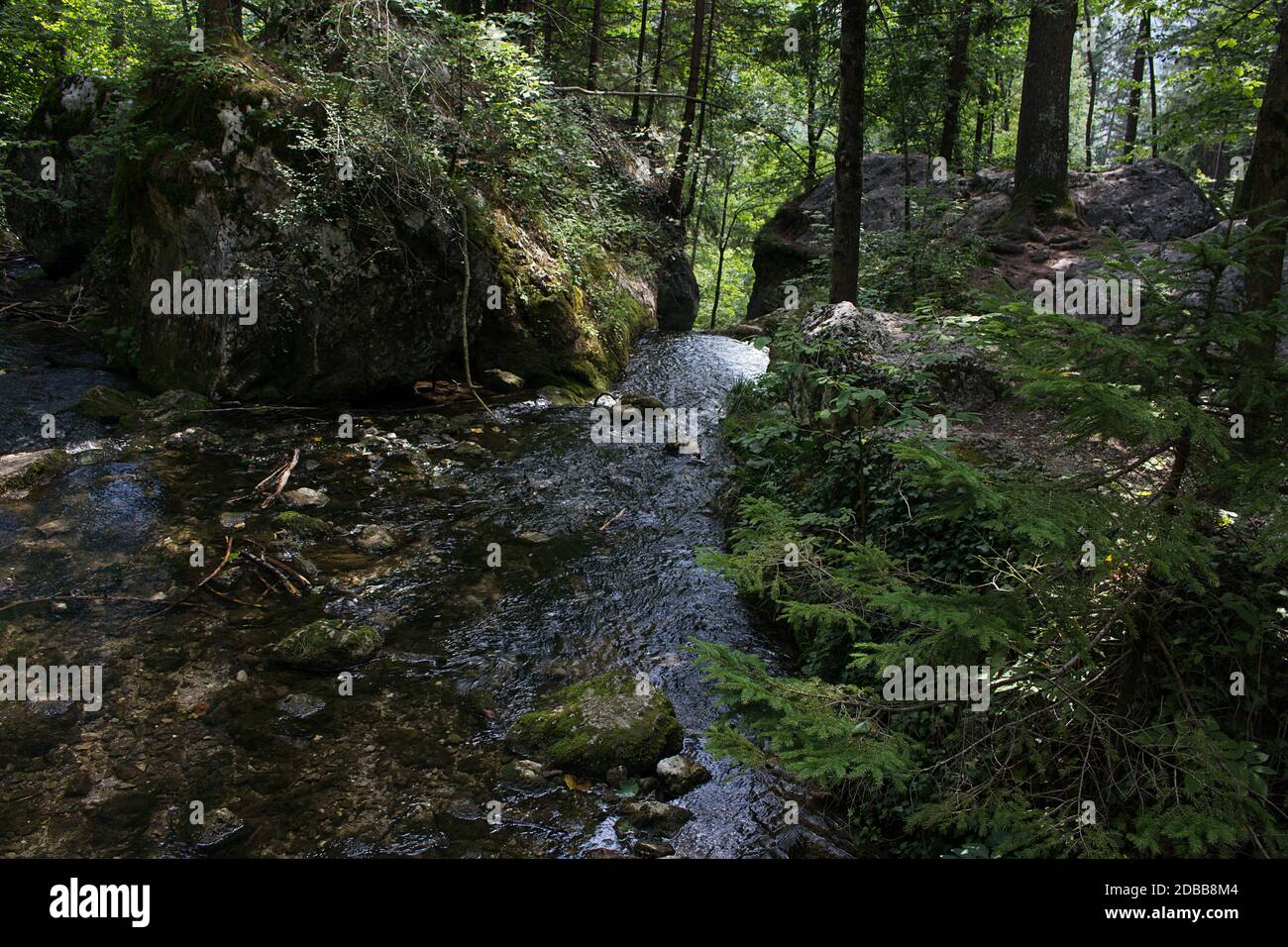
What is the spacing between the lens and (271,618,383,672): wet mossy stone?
→ 553cm

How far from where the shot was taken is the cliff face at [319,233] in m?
9.68

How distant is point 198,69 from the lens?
9.80m

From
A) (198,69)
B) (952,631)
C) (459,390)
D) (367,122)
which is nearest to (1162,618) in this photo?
(952,631)

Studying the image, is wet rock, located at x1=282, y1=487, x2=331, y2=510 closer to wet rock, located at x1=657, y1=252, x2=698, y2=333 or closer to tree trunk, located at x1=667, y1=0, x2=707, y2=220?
wet rock, located at x1=657, y1=252, x2=698, y2=333

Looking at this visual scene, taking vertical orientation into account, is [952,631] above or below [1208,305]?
below

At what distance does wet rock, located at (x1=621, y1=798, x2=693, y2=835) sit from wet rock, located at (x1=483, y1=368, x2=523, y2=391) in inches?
340

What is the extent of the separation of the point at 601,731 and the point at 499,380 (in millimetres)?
8187

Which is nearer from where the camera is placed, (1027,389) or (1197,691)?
(1027,389)

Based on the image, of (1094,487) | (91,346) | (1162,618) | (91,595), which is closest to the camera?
(1094,487)

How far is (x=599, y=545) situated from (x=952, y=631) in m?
5.02

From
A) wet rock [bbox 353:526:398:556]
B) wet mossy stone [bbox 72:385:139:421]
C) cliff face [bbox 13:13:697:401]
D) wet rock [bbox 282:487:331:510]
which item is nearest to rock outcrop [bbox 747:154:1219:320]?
cliff face [bbox 13:13:697:401]

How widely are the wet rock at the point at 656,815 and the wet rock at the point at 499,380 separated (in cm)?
865

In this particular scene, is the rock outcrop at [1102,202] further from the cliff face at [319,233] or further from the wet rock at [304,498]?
the wet rock at [304,498]
